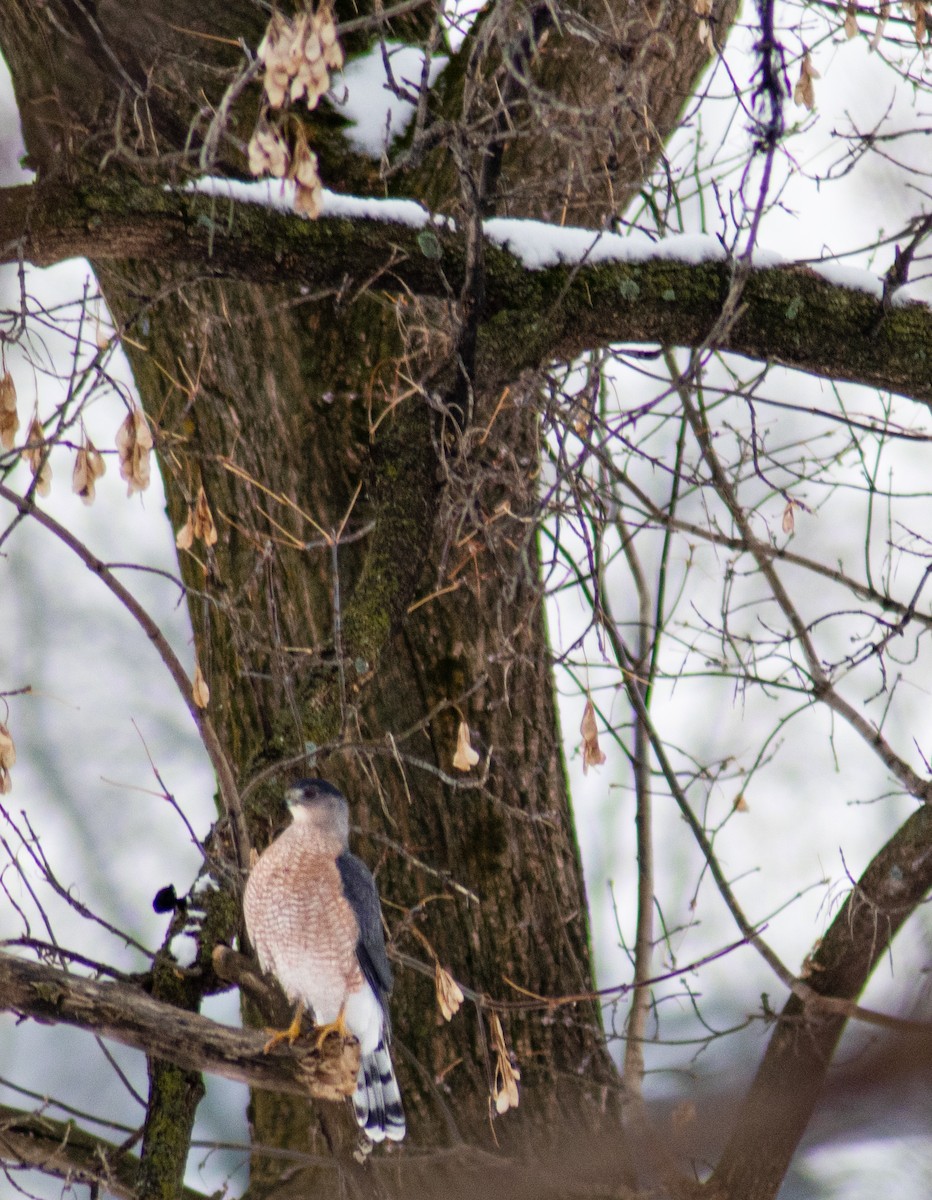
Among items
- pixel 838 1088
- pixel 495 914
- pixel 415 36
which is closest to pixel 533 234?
pixel 415 36

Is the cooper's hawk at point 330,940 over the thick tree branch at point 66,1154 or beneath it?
over

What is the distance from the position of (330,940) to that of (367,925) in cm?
11

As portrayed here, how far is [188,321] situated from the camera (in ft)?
13.1

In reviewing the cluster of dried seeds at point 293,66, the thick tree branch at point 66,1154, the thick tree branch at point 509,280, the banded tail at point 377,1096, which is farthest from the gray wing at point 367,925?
the cluster of dried seeds at point 293,66

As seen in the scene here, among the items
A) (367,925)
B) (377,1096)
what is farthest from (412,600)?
(377,1096)

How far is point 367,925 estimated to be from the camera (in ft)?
10.9

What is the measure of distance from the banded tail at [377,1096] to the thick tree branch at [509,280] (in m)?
1.84

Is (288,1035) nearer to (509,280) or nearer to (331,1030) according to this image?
(331,1030)

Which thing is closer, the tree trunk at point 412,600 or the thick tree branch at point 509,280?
the thick tree branch at point 509,280

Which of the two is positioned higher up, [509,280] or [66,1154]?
[509,280]

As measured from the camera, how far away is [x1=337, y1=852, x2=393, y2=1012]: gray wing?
3316 millimetres

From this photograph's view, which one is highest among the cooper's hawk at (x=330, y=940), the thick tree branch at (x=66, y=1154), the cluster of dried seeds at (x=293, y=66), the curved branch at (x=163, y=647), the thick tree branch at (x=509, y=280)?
the thick tree branch at (x=509, y=280)

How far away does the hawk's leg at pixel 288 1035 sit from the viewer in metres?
2.82

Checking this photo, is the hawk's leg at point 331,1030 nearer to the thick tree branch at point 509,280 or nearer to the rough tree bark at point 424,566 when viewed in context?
the rough tree bark at point 424,566
